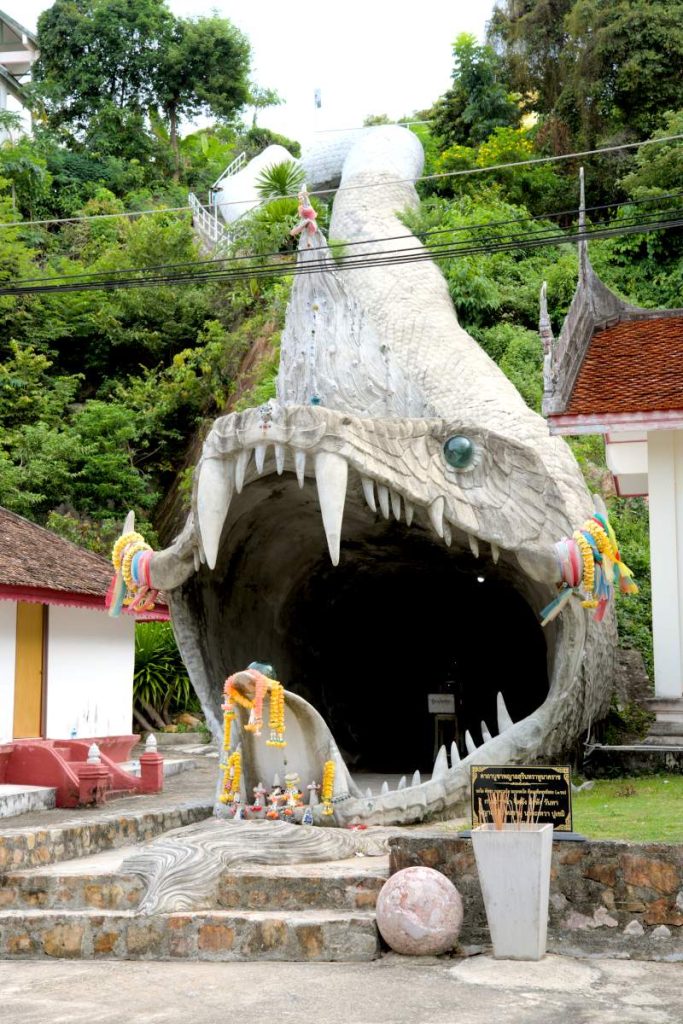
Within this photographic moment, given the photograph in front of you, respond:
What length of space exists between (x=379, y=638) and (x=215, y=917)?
20.9 ft

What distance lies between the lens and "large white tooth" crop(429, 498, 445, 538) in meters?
7.20

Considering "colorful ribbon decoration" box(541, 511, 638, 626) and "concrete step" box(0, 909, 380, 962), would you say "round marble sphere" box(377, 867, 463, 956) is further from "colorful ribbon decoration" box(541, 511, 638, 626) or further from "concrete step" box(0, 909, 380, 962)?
"colorful ribbon decoration" box(541, 511, 638, 626)

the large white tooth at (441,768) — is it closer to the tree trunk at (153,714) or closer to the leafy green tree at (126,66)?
the tree trunk at (153,714)

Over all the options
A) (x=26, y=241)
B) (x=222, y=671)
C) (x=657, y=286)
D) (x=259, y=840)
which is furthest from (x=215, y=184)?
(x=259, y=840)

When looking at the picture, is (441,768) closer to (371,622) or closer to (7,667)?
(371,622)

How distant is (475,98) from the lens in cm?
2378

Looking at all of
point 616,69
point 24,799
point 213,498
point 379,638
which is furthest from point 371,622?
point 616,69

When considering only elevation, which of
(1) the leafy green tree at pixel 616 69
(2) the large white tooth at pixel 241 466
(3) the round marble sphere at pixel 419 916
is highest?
(1) the leafy green tree at pixel 616 69

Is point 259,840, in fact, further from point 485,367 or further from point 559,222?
point 559,222

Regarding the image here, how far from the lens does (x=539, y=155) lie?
73.4 feet

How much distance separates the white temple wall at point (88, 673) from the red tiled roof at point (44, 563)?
409 millimetres

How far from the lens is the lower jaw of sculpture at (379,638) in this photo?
23.9ft

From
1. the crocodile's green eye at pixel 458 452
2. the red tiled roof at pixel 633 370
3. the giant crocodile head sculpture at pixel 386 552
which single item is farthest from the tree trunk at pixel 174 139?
the crocodile's green eye at pixel 458 452

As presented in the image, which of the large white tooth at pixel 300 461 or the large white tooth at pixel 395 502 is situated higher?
the large white tooth at pixel 300 461
